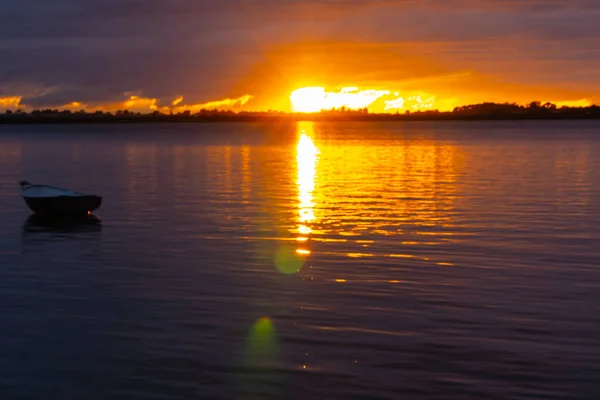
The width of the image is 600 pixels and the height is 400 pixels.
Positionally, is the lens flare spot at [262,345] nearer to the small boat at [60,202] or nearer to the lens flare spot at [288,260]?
the lens flare spot at [288,260]

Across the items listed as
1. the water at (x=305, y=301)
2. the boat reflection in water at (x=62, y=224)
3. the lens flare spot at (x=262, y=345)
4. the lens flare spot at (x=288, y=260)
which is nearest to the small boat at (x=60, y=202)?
the boat reflection in water at (x=62, y=224)

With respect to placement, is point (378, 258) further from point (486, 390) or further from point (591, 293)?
point (486, 390)

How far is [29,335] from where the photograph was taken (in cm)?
1777

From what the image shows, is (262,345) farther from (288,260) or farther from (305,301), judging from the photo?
(288,260)

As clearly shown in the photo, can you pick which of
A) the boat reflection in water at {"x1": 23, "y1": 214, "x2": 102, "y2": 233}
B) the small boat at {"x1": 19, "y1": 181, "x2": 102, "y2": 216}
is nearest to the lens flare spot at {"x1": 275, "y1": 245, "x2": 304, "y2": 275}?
the boat reflection in water at {"x1": 23, "y1": 214, "x2": 102, "y2": 233}

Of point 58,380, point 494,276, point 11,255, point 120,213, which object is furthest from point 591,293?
point 120,213

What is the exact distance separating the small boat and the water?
0.91 metres

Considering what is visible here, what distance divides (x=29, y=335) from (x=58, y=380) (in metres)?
3.15

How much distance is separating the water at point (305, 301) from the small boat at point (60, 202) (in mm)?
905

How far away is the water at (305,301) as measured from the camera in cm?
1488

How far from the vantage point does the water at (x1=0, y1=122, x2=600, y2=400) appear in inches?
586

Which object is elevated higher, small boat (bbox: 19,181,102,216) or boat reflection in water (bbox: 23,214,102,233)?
small boat (bbox: 19,181,102,216)

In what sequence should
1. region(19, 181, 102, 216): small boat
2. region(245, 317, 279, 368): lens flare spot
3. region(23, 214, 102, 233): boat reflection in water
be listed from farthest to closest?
region(19, 181, 102, 216): small boat < region(23, 214, 102, 233): boat reflection in water < region(245, 317, 279, 368): lens flare spot

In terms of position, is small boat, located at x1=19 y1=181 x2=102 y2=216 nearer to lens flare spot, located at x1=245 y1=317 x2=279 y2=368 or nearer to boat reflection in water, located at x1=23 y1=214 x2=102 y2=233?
boat reflection in water, located at x1=23 y1=214 x2=102 y2=233
